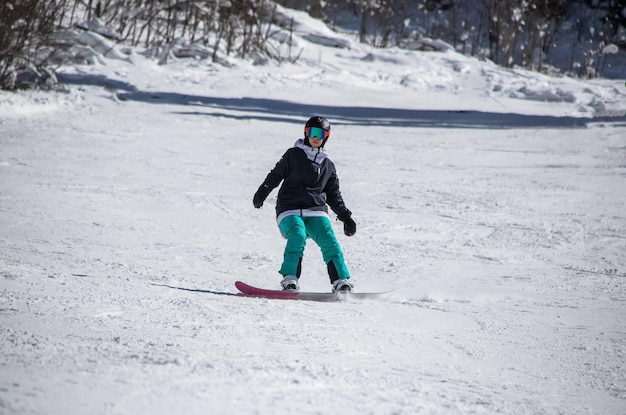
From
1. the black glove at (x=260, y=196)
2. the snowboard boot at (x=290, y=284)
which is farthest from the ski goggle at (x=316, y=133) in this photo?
the snowboard boot at (x=290, y=284)

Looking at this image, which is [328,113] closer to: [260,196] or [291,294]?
[260,196]

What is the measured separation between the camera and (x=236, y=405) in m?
2.36

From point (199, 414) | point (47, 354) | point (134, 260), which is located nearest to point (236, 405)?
point (199, 414)

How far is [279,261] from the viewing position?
19.4 feet

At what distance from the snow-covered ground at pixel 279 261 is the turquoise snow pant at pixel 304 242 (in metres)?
0.38

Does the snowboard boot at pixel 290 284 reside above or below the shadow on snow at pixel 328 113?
below

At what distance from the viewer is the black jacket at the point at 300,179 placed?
15.7ft

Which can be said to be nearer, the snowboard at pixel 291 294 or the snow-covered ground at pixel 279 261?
the snow-covered ground at pixel 279 261

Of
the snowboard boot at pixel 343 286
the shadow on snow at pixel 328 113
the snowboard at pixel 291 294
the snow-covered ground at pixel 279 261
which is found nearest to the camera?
the snow-covered ground at pixel 279 261

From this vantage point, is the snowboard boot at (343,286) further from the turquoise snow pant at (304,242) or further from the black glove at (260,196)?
the black glove at (260,196)

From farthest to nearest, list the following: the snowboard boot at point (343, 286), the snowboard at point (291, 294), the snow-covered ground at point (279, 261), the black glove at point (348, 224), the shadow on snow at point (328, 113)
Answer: the shadow on snow at point (328, 113)
the black glove at point (348, 224)
the snowboard boot at point (343, 286)
the snowboard at point (291, 294)
the snow-covered ground at point (279, 261)

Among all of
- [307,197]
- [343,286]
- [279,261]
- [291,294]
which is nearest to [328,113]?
[279,261]

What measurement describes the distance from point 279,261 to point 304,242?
1.22 m

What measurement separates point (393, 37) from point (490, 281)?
3032 cm
